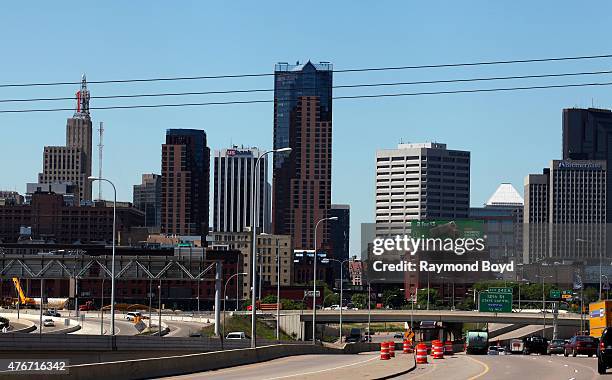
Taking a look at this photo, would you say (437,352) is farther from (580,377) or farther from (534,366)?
(580,377)

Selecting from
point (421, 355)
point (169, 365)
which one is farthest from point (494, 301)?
point (169, 365)

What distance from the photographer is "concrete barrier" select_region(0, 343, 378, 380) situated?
41909mm

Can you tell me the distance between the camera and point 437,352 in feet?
251

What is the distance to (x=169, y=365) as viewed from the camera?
169 ft

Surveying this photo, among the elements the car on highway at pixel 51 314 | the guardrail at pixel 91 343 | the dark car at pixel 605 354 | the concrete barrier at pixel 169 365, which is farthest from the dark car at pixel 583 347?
the car on highway at pixel 51 314

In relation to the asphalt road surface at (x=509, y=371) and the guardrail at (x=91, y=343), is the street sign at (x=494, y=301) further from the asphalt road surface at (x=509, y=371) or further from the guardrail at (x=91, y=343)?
the asphalt road surface at (x=509, y=371)

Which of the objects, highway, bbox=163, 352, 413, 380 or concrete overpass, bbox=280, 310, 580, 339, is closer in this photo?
highway, bbox=163, 352, 413, 380

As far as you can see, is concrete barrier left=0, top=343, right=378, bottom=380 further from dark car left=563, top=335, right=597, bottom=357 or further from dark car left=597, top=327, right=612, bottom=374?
dark car left=563, top=335, right=597, bottom=357

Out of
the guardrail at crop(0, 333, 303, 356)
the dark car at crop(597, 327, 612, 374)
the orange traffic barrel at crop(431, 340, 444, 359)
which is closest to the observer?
the dark car at crop(597, 327, 612, 374)

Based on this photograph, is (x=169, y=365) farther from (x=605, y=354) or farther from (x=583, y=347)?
(x=583, y=347)

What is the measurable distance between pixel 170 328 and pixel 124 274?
19578 mm

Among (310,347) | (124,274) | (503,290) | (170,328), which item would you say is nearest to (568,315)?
(503,290)

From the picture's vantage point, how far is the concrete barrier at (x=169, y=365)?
4191 centimetres

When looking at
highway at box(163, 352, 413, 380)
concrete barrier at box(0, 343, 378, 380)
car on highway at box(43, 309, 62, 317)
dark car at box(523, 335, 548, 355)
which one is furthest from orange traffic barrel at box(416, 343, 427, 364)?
car on highway at box(43, 309, 62, 317)
